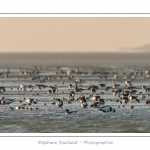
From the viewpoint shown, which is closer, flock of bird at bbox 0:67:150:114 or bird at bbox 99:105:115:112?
bird at bbox 99:105:115:112

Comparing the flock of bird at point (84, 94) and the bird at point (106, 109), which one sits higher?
the flock of bird at point (84, 94)

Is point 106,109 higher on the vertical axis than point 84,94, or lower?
lower

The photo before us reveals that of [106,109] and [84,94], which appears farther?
[84,94]

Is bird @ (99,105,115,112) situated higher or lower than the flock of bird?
lower

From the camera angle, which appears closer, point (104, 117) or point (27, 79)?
point (104, 117)

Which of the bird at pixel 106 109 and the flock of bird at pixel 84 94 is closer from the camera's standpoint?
the bird at pixel 106 109
